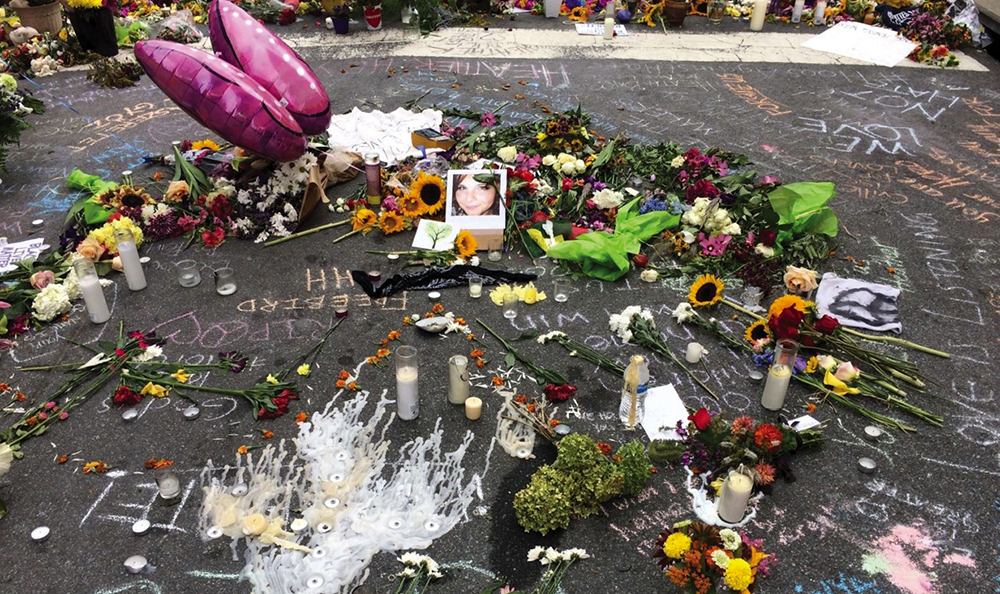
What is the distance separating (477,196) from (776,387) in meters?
2.73

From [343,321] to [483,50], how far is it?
19.6ft

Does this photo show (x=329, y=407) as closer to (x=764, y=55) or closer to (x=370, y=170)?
(x=370, y=170)

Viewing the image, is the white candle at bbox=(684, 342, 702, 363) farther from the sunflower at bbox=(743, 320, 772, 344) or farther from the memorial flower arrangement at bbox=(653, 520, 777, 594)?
the memorial flower arrangement at bbox=(653, 520, 777, 594)

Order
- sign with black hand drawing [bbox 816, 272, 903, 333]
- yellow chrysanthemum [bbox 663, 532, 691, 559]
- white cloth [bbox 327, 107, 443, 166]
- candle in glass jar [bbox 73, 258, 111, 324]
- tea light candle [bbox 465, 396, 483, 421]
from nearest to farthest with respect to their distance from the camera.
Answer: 1. yellow chrysanthemum [bbox 663, 532, 691, 559]
2. tea light candle [bbox 465, 396, 483, 421]
3. candle in glass jar [bbox 73, 258, 111, 324]
4. sign with black hand drawing [bbox 816, 272, 903, 333]
5. white cloth [bbox 327, 107, 443, 166]

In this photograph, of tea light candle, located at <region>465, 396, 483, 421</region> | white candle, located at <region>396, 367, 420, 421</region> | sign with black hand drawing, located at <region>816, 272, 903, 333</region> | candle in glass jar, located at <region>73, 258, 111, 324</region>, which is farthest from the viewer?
sign with black hand drawing, located at <region>816, 272, 903, 333</region>

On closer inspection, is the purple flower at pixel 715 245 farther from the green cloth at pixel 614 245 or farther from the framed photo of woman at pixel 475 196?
the framed photo of woman at pixel 475 196

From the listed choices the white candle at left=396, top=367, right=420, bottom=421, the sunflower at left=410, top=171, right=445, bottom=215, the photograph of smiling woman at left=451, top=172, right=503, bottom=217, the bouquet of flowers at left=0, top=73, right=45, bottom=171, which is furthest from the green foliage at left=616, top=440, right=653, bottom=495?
the bouquet of flowers at left=0, top=73, right=45, bottom=171

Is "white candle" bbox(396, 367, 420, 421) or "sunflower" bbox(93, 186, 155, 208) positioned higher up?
"sunflower" bbox(93, 186, 155, 208)

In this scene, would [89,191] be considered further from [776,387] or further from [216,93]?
[776,387]

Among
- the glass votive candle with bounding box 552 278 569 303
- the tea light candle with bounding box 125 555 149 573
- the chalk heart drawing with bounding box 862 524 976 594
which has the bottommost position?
the chalk heart drawing with bounding box 862 524 976 594

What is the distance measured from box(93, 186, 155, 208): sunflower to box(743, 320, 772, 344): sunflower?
468cm

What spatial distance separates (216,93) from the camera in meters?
4.98

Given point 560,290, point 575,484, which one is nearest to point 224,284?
point 560,290

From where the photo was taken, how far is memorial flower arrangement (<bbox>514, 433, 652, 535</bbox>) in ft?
10.8
